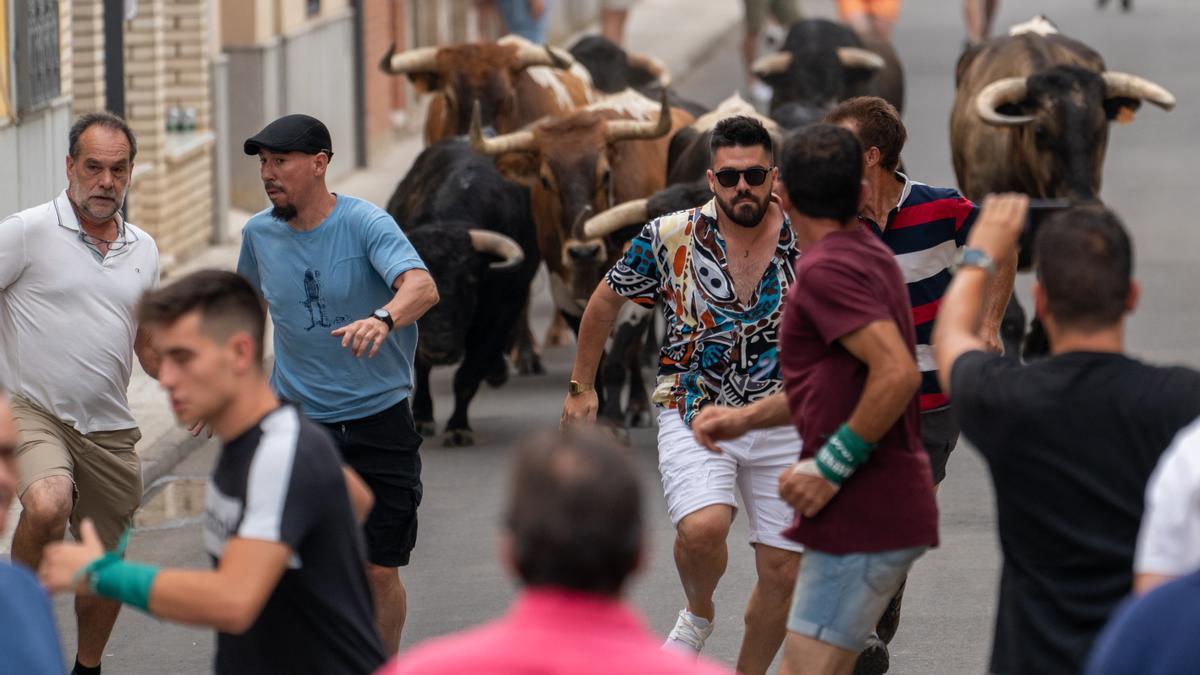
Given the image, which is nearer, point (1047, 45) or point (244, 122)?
point (1047, 45)

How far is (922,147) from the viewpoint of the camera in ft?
72.2

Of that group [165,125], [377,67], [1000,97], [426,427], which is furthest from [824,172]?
[377,67]

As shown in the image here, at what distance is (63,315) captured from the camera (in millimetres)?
7031

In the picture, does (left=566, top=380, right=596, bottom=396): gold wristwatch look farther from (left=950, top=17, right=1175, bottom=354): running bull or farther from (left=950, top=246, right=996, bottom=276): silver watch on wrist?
(left=950, top=17, right=1175, bottom=354): running bull

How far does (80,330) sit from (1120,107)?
323 inches

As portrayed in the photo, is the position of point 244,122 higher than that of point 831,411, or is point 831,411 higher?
point 831,411

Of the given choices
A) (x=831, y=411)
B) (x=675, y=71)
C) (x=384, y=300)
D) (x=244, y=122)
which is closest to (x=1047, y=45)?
(x=244, y=122)

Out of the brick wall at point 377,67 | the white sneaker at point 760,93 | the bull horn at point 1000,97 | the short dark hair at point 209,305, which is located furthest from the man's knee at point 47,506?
the brick wall at point 377,67

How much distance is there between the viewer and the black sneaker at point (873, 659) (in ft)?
23.3

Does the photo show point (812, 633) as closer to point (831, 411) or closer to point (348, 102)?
point (831, 411)

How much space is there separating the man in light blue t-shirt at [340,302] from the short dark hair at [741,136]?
100 cm

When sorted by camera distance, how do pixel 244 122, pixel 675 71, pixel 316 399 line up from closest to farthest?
pixel 316 399
pixel 244 122
pixel 675 71

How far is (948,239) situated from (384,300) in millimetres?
1785

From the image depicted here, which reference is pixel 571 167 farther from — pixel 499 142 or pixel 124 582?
pixel 124 582
